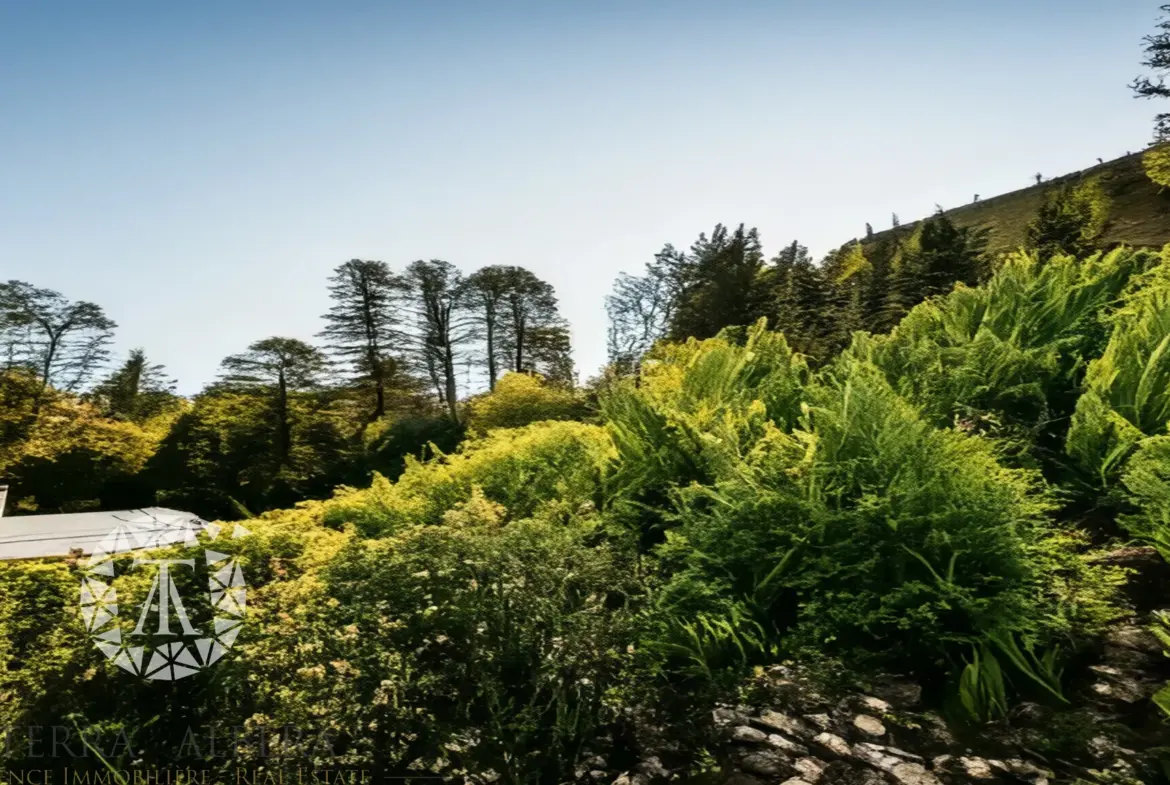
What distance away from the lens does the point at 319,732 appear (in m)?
2.99

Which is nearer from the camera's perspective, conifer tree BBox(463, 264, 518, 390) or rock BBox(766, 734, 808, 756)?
rock BBox(766, 734, 808, 756)

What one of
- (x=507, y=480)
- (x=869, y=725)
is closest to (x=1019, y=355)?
(x=869, y=725)

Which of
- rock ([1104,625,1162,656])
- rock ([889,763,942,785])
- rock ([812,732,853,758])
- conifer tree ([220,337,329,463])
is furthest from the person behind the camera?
conifer tree ([220,337,329,463])

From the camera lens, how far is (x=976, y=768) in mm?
2486

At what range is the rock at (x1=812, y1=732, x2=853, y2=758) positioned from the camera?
107 inches

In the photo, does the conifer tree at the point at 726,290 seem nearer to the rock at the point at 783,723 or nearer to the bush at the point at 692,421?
the bush at the point at 692,421

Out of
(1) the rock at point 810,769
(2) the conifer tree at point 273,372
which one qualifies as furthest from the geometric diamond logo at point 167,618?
(2) the conifer tree at point 273,372

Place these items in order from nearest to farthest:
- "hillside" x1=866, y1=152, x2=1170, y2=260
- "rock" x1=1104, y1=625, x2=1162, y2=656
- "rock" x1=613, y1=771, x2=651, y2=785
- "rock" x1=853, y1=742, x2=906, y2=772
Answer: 1. "rock" x1=853, y1=742, x2=906, y2=772
2. "rock" x1=1104, y1=625, x2=1162, y2=656
3. "rock" x1=613, y1=771, x2=651, y2=785
4. "hillside" x1=866, y1=152, x2=1170, y2=260

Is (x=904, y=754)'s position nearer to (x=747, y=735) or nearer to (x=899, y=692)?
(x=899, y=692)

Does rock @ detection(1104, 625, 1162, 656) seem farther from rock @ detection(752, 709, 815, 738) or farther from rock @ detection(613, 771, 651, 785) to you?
rock @ detection(613, 771, 651, 785)

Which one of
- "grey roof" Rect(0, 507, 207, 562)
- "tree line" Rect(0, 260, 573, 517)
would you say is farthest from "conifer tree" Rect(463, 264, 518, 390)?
"grey roof" Rect(0, 507, 207, 562)

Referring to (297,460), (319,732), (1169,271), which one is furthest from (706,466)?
(297,460)

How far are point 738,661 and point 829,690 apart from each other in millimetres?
481

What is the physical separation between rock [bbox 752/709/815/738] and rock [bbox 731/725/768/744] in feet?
0.17
